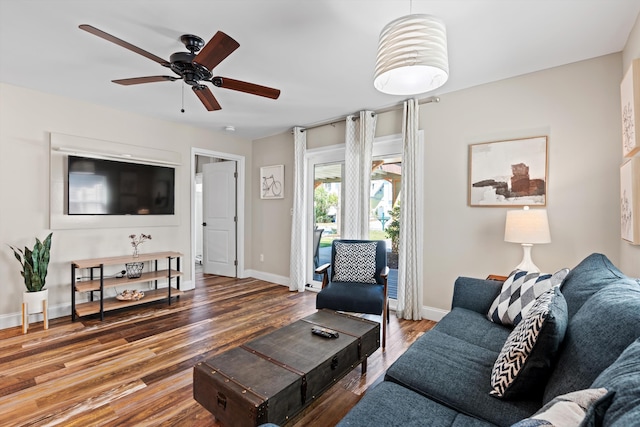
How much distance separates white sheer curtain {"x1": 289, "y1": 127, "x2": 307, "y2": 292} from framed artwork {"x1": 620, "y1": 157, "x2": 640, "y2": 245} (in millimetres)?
3442

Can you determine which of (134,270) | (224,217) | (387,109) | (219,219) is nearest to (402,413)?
(387,109)

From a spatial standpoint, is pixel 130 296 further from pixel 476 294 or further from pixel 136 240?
pixel 476 294

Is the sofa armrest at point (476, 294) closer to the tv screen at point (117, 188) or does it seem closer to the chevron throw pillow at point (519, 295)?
the chevron throw pillow at point (519, 295)

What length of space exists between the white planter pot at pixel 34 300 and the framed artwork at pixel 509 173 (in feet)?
14.7

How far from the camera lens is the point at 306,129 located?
4.64m

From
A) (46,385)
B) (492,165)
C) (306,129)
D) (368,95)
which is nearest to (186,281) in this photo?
(46,385)

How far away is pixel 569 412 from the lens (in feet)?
2.21

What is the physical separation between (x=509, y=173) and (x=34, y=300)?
4.85 metres

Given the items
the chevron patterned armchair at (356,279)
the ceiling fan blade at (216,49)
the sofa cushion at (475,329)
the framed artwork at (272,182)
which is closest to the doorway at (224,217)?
the framed artwork at (272,182)

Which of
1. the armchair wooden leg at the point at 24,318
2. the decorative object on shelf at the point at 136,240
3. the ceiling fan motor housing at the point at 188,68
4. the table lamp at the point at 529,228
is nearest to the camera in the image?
the ceiling fan motor housing at the point at 188,68

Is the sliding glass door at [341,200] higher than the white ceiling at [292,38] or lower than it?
lower

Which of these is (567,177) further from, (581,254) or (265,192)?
(265,192)

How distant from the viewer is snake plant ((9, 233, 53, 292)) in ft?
10.0

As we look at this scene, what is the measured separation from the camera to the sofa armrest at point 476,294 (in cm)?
222
